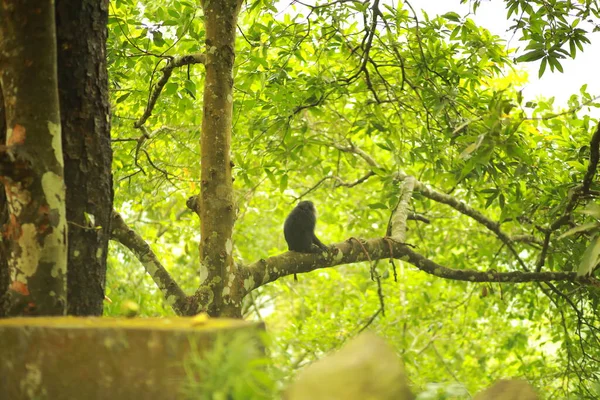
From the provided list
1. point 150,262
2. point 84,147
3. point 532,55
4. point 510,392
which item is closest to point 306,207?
point 150,262

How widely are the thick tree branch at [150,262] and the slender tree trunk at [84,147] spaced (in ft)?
2.74

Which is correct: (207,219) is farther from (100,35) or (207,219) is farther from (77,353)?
(77,353)

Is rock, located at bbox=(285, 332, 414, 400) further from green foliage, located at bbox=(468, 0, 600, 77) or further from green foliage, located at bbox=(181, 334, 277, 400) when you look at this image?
green foliage, located at bbox=(468, 0, 600, 77)

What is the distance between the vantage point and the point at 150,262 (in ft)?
10.2

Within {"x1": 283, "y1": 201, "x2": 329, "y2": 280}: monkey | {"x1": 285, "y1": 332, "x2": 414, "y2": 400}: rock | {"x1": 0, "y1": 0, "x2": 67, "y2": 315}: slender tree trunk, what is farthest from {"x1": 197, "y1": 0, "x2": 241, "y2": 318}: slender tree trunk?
{"x1": 285, "y1": 332, "x2": 414, "y2": 400}: rock

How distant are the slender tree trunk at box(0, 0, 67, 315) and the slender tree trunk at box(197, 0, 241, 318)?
3.34 ft

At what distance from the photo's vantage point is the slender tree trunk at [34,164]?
1.81 m

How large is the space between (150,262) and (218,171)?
2.06ft

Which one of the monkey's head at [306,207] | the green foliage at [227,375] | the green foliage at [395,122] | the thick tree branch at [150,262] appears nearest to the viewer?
the green foliage at [227,375]

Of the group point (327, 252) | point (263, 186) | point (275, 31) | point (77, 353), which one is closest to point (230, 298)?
point (327, 252)

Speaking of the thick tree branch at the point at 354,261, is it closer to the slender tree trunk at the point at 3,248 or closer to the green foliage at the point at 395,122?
the green foliage at the point at 395,122

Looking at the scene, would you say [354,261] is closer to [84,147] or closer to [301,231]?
[301,231]

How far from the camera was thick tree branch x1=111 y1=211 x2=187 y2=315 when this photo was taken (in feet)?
9.65

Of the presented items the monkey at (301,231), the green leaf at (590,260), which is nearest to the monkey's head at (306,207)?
the monkey at (301,231)
